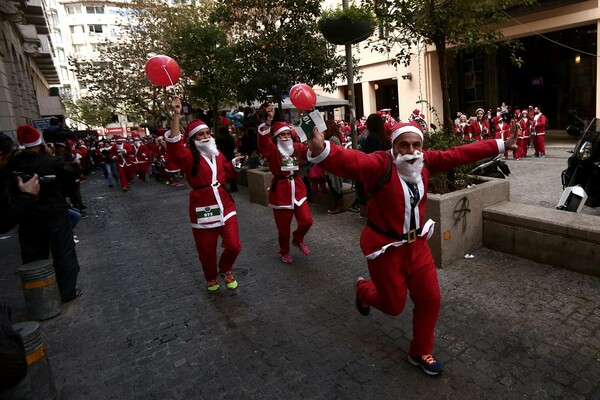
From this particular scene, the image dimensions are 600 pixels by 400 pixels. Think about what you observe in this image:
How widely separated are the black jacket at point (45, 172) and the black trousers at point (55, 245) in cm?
10

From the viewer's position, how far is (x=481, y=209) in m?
5.82

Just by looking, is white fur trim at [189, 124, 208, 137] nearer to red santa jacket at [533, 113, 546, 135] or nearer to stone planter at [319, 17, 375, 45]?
stone planter at [319, 17, 375, 45]

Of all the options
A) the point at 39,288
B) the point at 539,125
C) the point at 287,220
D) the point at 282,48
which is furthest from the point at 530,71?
the point at 39,288

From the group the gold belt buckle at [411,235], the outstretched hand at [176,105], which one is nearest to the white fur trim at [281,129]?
the outstretched hand at [176,105]

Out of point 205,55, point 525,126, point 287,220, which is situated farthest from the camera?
point 205,55

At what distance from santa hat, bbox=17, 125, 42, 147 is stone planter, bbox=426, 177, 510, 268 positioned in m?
4.90

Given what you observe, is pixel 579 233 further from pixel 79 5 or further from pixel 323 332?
pixel 79 5

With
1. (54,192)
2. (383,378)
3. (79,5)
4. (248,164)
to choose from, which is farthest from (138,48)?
(79,5)

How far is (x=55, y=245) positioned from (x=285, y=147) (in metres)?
3.28

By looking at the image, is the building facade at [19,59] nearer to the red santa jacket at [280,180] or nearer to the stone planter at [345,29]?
the red santa jacket at [280,180]

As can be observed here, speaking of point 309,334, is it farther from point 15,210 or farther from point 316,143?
point 15,210

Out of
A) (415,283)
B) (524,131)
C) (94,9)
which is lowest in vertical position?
(415,283)

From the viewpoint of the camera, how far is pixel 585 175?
6.30 meters

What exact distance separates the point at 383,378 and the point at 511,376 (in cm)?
98
